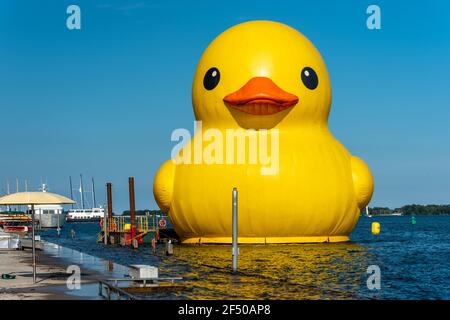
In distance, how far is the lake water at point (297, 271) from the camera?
22.0 metres

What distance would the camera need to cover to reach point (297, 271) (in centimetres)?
2998

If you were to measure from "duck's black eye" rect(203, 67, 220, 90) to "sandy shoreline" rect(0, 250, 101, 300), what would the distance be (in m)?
11.8

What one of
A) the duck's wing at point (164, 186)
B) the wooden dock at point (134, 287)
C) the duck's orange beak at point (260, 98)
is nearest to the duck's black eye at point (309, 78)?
the duck's orange beak at point (260, 98)

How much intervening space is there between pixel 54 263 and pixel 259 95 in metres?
12.3

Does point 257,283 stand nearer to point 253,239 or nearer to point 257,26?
point 253,239

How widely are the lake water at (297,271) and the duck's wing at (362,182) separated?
8.41 ft

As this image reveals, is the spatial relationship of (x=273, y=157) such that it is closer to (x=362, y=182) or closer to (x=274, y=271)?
(x=362, y=182)

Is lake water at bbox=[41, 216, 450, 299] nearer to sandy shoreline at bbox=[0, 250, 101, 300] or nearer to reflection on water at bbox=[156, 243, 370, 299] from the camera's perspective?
reflection on water at bbox=[156, 243, 370, 299]

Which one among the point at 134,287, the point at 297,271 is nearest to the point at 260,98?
the point at 297,271

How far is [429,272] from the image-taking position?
3428 centimetres

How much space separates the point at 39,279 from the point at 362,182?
20904 millimetres

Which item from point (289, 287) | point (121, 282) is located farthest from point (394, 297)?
point (121, 282)

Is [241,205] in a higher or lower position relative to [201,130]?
lower

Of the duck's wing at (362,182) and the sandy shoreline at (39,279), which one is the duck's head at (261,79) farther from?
the sandy shoreline at (39,279)
